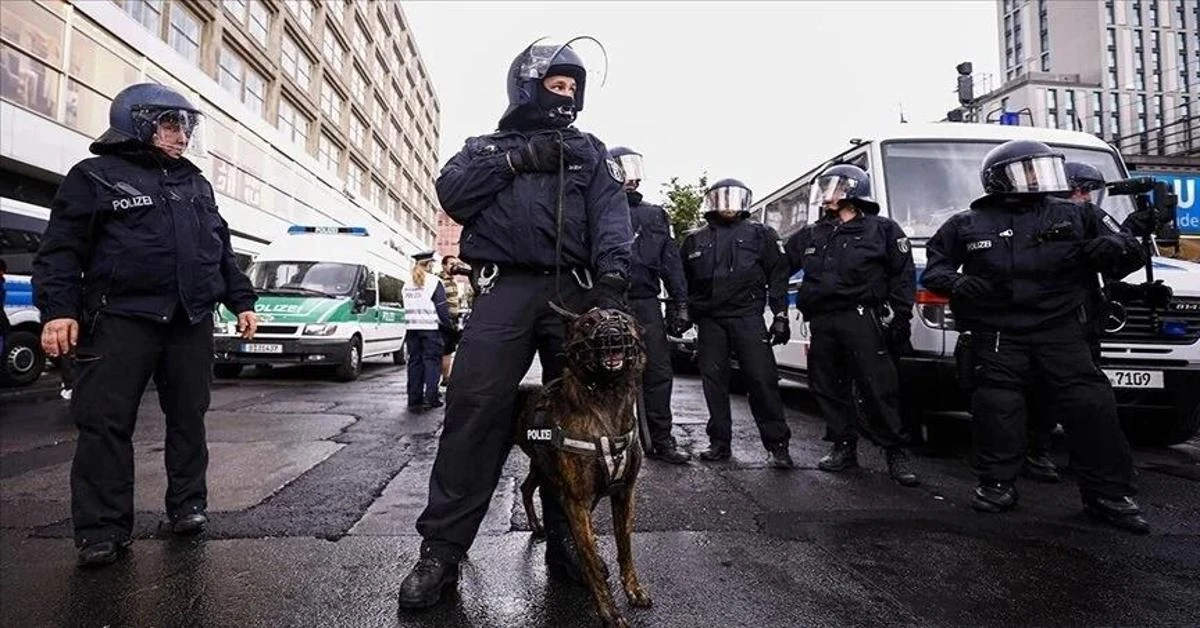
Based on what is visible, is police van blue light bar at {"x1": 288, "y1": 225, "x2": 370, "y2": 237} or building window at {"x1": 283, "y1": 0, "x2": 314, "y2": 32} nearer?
police van blue light bar at {"x1": 288, "y1": 225, "x2": 370, "y2": 237}

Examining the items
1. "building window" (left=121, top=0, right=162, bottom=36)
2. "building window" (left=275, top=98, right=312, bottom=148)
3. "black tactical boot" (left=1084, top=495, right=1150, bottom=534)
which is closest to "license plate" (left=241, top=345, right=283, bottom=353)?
"black tactical boot" (left=1084, top=495, right=1150, bottom=534)

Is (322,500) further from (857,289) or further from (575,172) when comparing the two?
(857,289)

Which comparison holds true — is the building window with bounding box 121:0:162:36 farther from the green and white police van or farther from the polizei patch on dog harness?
the polizei patch on dog harness

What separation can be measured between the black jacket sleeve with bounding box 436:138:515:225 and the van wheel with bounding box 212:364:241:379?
988 cm

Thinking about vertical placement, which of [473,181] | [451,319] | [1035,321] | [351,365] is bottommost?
[351,365]

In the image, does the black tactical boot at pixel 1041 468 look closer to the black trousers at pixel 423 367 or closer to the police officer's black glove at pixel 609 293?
the police officer's black glove at pixel 609 293

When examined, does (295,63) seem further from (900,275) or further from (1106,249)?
(1106,249)

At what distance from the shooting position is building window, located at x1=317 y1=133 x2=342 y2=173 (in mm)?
32112

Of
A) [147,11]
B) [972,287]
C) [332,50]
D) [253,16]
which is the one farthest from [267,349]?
[332,50]

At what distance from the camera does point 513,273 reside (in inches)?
95.7

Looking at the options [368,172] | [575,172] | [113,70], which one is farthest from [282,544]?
[368,172]

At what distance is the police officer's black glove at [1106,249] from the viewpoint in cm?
316

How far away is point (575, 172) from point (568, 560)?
147cm

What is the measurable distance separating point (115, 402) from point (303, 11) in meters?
32.5
